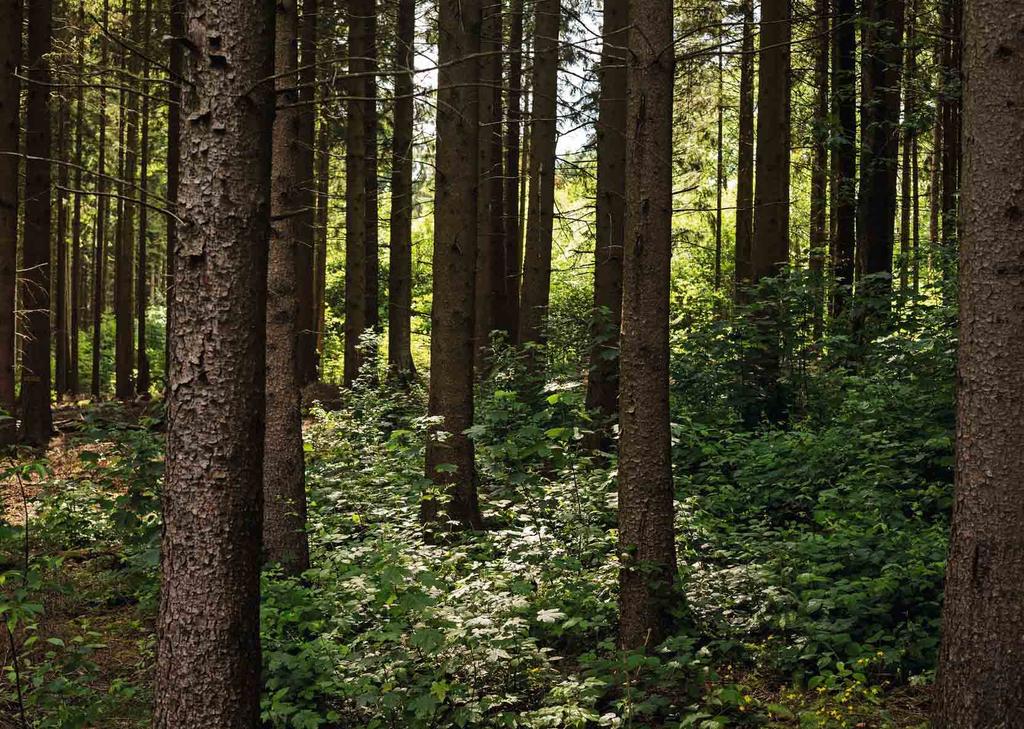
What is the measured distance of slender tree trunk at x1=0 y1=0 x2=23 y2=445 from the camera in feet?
44.0

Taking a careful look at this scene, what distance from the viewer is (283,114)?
24.7 ft

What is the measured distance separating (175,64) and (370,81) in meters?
3.63

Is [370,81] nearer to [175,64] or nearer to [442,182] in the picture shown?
[175,64]

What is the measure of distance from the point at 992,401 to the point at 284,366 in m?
5.63

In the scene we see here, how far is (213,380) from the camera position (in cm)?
367

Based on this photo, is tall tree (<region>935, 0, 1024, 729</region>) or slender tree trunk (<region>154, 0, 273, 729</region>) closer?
slender tree trunk (<region>154, 0, 273, 729</region>)

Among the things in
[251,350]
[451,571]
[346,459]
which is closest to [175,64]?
[346,459]

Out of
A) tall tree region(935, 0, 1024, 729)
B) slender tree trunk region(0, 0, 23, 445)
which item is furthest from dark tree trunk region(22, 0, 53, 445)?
tall tree region(935, 0, 1024, 729)

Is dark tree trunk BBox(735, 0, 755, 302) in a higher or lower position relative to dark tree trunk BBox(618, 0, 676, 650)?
higher

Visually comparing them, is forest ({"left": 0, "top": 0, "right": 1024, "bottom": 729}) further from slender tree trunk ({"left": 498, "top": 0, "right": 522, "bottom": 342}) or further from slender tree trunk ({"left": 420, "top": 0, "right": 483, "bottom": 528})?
slender tree trunk ({"left": 498, "top": 0, "right": 522, "bottom": 342})

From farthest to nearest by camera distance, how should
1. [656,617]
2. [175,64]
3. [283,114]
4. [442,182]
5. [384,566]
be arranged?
[175,64]
[442,182]
[283,114]
[384,566]
[656,617]

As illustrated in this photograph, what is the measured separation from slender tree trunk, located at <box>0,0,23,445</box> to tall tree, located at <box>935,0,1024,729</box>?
45.6ft

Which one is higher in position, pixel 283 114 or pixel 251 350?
pixel 283 114

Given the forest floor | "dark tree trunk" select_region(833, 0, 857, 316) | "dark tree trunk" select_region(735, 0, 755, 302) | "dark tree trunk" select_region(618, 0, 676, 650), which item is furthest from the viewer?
"dark tree trunk" select_region(735, 0, 755, 302)
